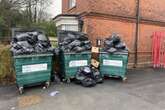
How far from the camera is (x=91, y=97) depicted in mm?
5641

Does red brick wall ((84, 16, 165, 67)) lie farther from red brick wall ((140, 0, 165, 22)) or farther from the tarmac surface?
the tarmac surface

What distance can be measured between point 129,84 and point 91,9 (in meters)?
3.75

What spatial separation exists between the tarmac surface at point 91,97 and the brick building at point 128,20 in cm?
301

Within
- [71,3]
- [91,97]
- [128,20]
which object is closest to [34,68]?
[91,97]

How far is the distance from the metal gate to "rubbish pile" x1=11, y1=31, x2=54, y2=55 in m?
6.03

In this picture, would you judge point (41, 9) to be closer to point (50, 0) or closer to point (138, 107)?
point (50, 0)

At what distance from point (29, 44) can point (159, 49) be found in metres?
6.89

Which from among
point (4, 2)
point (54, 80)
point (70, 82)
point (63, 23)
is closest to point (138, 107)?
point (70, 82)

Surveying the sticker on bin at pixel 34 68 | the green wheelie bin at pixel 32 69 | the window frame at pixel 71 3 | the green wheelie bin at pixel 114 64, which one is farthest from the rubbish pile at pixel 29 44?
the window frame at pixel 71 3

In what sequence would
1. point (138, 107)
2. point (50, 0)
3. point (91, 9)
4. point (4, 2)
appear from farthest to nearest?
1. point (50, 0)
2. point (4, 2)
3. point (91, 9)
4. point (138, 107)

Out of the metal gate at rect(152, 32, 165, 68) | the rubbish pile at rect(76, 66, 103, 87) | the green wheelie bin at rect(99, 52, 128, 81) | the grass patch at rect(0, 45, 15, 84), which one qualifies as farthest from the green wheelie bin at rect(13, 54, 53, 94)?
the metal gate at rect(152, 32, 165, 68)

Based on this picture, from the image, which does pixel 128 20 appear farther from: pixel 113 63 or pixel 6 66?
pixel 6 66

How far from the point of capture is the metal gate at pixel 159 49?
10398mm

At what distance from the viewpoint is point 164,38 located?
1052cm
